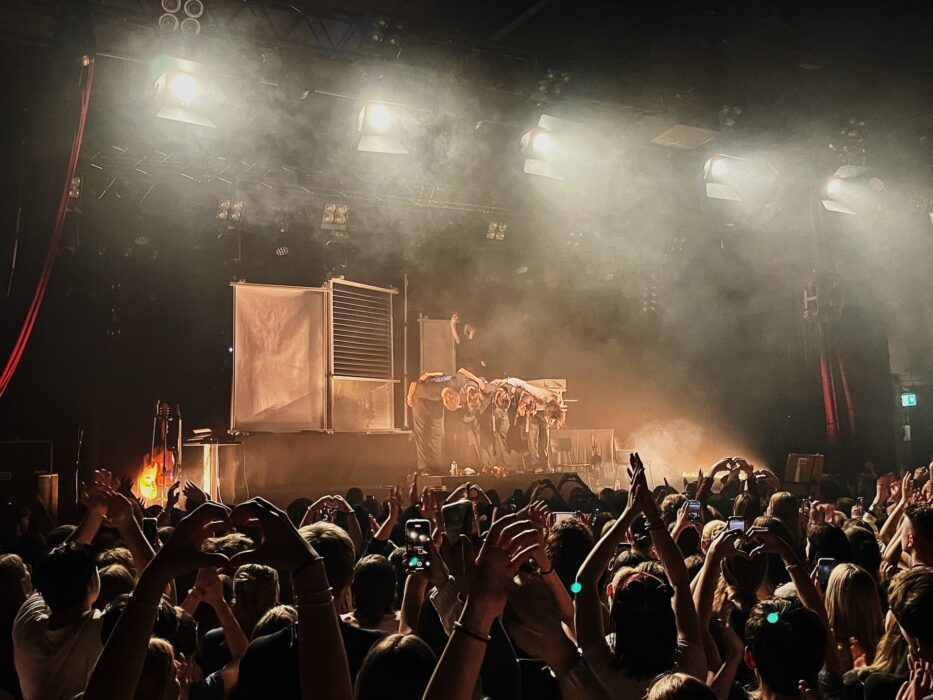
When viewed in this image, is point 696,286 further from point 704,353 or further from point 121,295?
point 121,295

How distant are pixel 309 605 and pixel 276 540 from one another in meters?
0.13

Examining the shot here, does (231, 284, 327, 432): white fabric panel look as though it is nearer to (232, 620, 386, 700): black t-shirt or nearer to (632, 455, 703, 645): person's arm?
(632, 455, 703, 645): person's arm

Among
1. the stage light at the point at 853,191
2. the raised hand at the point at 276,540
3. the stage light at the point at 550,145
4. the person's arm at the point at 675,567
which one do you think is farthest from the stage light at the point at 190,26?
the stage light at the point at 853,191

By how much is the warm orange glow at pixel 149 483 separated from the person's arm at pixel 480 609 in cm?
1103

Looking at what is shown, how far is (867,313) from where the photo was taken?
15.1 m

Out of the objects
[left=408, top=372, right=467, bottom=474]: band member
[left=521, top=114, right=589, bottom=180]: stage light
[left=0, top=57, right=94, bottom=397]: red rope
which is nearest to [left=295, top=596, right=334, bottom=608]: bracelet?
[left=0, top=57, right=94, bottom=397]: red rope

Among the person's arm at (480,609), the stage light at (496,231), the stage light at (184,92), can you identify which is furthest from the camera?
the stage light at (496,231)

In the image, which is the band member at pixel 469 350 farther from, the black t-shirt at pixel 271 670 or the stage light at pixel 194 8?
the black t-shirt at pixel 271 670

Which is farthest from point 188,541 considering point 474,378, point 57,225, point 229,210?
point 474,378

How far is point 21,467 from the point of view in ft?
31.0

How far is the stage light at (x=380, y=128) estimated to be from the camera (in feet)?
32.6

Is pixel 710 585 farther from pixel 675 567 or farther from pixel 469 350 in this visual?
pixel 469 350

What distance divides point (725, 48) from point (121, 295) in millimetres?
8652

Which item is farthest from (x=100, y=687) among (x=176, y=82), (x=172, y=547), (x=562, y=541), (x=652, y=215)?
(x=652, y=215)
